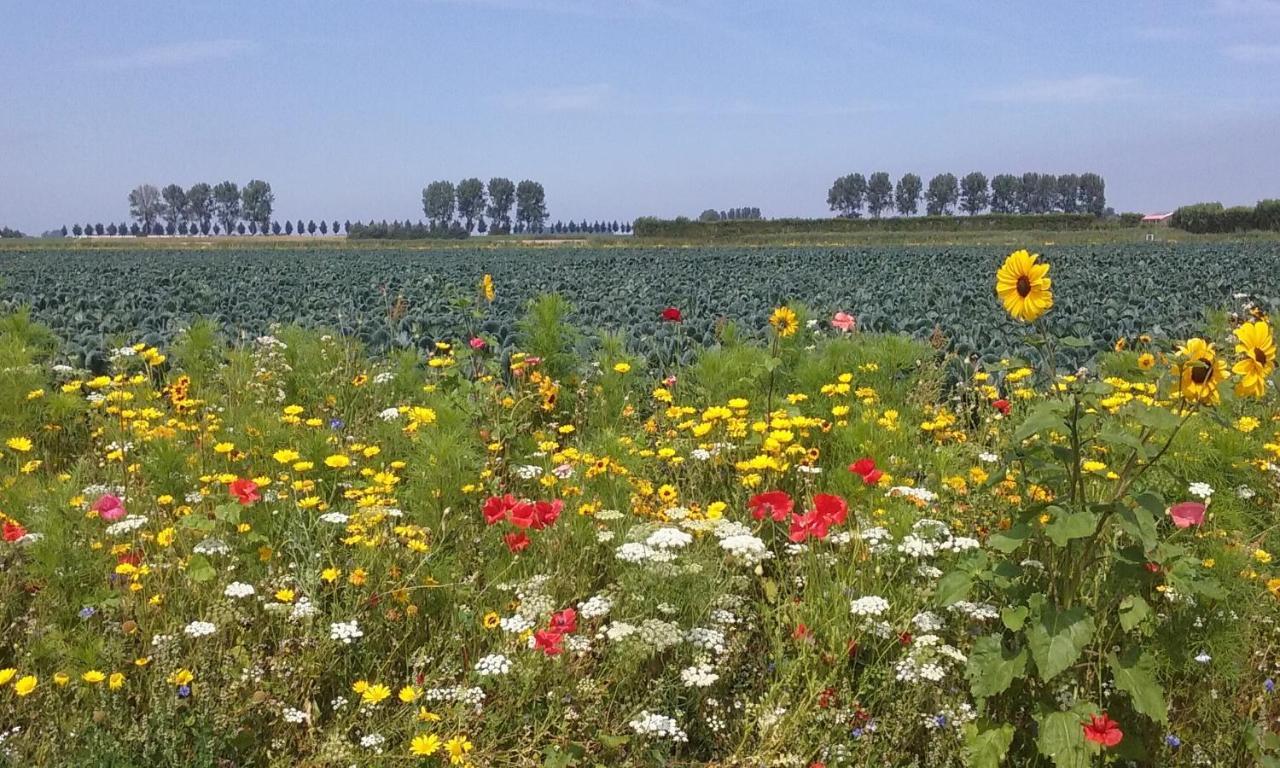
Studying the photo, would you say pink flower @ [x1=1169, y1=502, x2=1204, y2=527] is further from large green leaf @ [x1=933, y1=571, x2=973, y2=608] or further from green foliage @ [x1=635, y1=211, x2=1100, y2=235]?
green foliage @ [x1=635, y1=211, x2=1100, y2=235]

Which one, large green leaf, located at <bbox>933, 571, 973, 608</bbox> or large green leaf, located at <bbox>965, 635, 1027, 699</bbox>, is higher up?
large green leaf, located at <bbox>933, 571, 973, 608</bbox>

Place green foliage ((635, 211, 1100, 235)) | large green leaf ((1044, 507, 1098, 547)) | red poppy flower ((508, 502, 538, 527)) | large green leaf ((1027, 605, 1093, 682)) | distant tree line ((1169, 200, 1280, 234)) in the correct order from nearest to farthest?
large green leaf ((1044, 507, 1098, 547)) < large green leaf ((1027, 605, 1093, 682)) < red poppy flower ((508, 502, 538, 527)) < distant tree line ((1169, 200, 1280, 234)) < green foliage ((635, 211, 1100, 235))

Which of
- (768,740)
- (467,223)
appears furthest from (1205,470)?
(467,223)

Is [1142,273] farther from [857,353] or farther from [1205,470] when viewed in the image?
[1205,470]

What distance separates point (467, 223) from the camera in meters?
142

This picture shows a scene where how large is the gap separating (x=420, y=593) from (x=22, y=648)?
62.2 inches

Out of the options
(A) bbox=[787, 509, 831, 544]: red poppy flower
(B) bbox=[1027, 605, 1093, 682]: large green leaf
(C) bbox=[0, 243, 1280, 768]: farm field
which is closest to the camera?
(B) bbox=[1027, 605, 1093, 682]: large green leaf

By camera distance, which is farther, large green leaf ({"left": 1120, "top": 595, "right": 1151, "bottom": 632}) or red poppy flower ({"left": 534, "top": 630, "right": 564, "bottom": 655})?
red poppy flower ({"left": 534, "top": 630, "right": 564, "bottom": 655})

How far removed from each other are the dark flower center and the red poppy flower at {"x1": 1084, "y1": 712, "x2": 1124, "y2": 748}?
1.08 m

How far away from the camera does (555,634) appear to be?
289 centimetres

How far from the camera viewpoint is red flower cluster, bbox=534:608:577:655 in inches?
111

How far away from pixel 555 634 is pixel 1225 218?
244 feet

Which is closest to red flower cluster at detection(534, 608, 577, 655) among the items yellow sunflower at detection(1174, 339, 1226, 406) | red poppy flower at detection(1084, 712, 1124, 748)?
red poppy flower at detection(1084, 712, 1124, 748)

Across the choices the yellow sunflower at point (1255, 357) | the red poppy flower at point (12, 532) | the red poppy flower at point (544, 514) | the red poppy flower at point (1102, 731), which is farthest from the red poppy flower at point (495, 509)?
the yellow sunflower at point (1255, 357)
